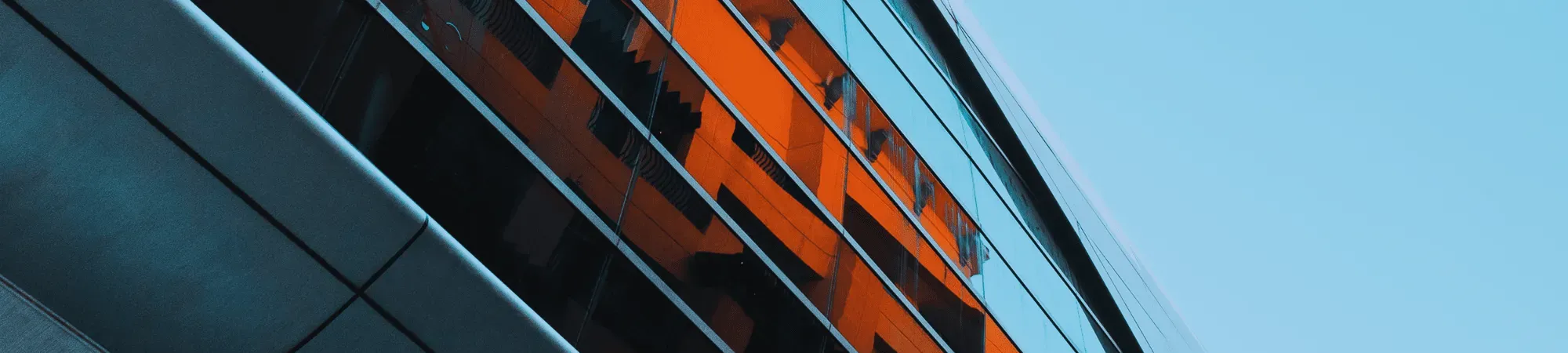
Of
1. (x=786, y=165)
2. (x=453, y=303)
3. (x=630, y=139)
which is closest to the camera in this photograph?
(x=453, y=303)

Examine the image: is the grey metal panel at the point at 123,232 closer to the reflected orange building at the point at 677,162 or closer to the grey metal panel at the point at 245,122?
the grey metal panel at the point at 245,122

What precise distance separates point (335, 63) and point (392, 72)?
419 millimetres

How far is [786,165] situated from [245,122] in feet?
17.1

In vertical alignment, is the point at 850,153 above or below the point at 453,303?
above

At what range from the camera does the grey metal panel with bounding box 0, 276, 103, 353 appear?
173 inches

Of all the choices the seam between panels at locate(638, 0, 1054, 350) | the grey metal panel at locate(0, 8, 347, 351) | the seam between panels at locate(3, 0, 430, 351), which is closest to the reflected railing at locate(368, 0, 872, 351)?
the seam between panels at locate(638, 0, 1054, 350)

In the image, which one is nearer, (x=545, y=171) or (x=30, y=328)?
(x=30, y=328)

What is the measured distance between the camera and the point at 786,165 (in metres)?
9.45

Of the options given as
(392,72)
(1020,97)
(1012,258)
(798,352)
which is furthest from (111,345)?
(1020,97)

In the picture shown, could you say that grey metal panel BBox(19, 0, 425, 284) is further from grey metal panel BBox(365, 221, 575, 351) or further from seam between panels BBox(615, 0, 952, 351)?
seam between panels BBox(615, 0, 952, 351)

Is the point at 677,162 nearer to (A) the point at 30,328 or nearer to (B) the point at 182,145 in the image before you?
(B) the point at 182,145

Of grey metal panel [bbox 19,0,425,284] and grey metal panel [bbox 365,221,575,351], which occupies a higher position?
grey metal panel [bbox 19,0,425,284]

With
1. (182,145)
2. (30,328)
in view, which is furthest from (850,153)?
(30,328)

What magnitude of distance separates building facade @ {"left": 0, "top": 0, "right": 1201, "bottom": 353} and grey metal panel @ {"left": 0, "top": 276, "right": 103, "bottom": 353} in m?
0.07
